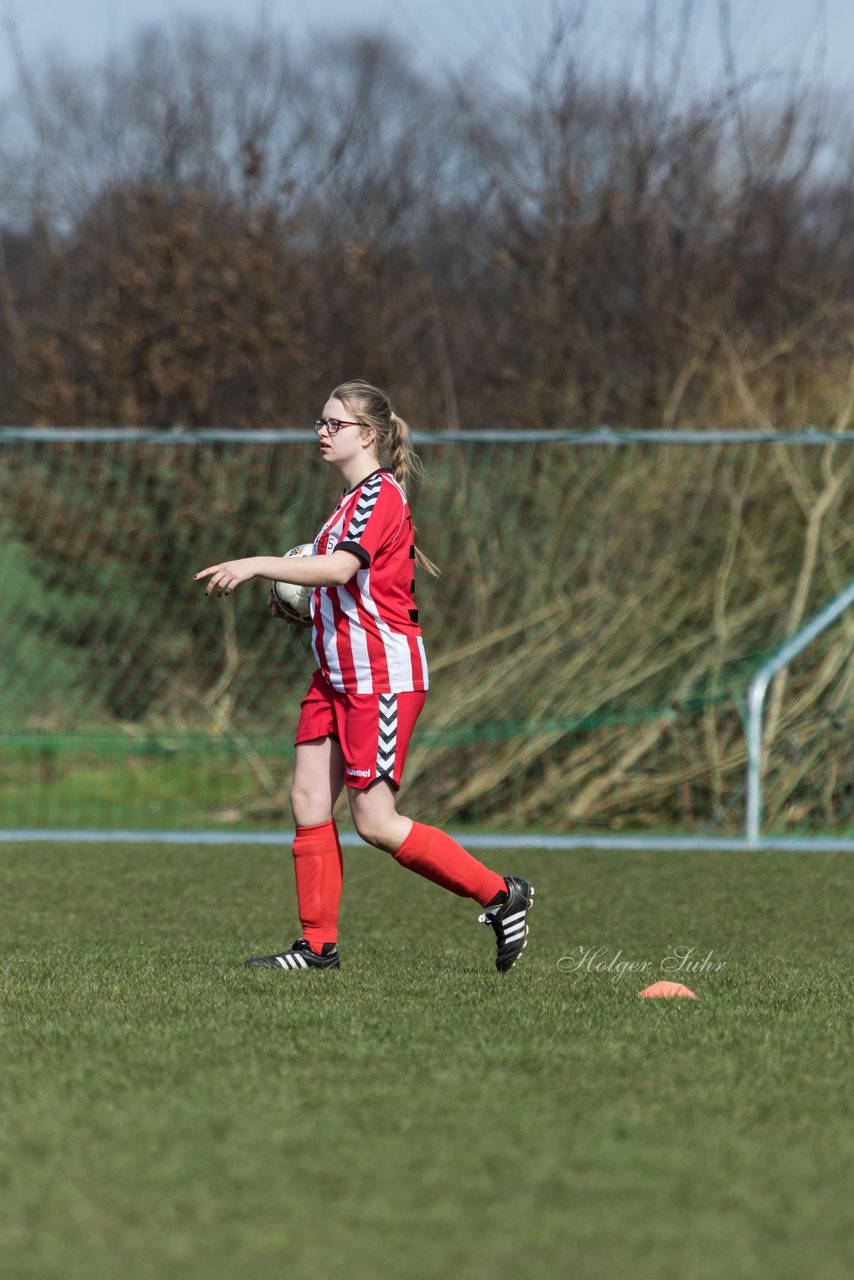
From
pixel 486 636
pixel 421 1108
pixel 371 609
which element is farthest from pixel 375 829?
pixel 486 636

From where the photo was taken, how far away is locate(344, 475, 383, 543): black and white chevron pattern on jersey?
497 centimetres

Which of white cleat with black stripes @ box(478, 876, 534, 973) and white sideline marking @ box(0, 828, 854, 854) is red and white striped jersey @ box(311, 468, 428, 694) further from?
white sideline marking @ box(0, 828, 854, 854)

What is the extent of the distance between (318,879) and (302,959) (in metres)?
0.23

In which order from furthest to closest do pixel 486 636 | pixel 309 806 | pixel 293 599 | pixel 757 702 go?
pixel 486 636
pixel 757 702
pixel 293 599
pixel 309 806

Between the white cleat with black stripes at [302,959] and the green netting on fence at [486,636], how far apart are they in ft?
16.5

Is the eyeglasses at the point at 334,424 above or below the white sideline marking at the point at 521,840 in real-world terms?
above

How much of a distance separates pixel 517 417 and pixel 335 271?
107 inches

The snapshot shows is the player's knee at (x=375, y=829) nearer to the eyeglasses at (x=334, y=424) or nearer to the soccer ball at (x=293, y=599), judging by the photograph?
the soccer ball at (x=293, y=599)

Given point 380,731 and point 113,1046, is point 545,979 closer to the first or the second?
point 380,731

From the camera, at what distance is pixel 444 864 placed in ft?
16.5

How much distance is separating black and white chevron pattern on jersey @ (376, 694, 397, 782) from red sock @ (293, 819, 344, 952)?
0.87 ft
